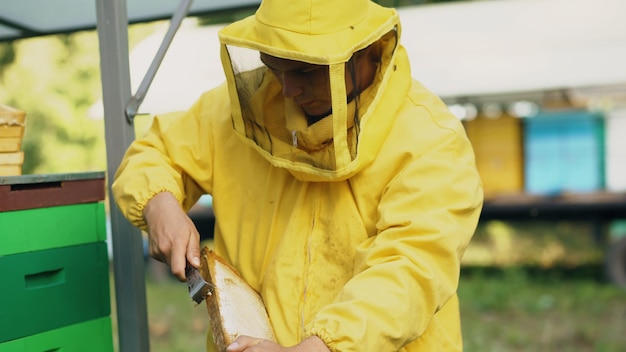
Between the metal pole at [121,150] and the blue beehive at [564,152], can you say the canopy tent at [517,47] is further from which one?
the metal pole at [121,150]

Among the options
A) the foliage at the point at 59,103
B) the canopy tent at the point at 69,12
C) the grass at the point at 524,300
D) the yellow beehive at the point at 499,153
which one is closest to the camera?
the canopy tent at the point at 69,12

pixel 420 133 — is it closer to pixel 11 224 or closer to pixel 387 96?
pixel 387 96

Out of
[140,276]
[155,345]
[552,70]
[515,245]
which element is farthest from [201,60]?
[515,245]

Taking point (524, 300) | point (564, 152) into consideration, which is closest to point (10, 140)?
point (524, 300)

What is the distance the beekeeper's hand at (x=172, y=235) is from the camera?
5.27 feet

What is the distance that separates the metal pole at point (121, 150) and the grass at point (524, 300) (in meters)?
3.10

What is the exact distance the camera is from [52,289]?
6.61ft

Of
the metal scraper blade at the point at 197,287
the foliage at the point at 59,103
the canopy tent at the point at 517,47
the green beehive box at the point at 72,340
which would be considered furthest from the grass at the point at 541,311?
the foliage at the point at 59,103

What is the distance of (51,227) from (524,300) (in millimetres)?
5183

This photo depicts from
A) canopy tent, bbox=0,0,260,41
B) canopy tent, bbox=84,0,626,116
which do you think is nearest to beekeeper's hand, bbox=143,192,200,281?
canopy tent, bbox=0,0,260,41

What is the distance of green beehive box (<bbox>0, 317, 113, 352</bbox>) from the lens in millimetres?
1914

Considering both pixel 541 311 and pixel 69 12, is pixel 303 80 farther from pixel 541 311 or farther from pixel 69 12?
pixel 541 311

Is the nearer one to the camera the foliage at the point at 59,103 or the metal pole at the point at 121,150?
the metal pole at the point at 121,150

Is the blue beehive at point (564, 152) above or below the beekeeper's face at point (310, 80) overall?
below
